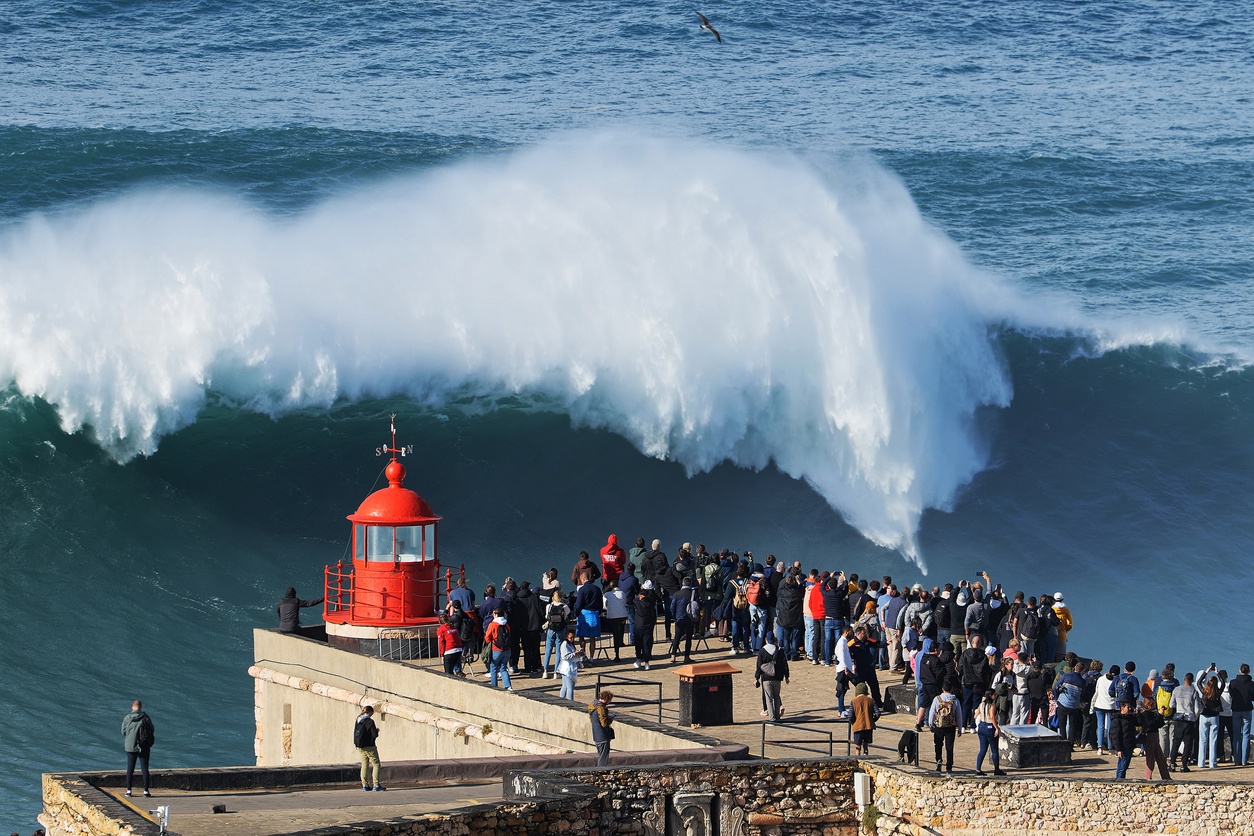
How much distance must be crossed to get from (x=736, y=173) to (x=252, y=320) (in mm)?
8877

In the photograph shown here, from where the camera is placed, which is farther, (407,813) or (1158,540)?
(1158,540)

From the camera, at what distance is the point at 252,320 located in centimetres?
2923

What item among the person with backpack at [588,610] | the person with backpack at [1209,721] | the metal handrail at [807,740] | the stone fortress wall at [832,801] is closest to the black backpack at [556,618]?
the person with backpack at [588,610]

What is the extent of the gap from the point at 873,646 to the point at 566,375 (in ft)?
41.7

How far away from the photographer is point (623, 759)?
15.6 metres

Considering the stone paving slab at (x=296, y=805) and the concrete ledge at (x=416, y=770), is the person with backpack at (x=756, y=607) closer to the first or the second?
the concrete ledge at (x=416, y=770)

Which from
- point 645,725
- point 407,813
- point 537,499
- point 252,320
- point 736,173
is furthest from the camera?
point 736,173

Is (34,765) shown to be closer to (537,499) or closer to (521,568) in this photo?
(521,568)

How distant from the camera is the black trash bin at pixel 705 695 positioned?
1688 centimetres

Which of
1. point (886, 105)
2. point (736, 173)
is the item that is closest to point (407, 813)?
point (736, 173)

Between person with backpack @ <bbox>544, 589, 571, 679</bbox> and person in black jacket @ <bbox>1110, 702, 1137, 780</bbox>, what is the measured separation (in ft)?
17.9

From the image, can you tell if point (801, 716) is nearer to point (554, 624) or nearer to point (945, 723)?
point (945, 723)

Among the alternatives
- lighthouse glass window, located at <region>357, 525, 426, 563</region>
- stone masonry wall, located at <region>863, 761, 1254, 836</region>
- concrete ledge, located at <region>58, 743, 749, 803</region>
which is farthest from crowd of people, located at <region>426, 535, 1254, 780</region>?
concrete ledge, located at <region>58, 743, 749, 803</region>

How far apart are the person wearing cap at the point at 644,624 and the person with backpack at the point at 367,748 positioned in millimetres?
3891
